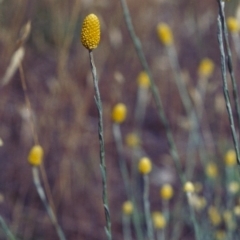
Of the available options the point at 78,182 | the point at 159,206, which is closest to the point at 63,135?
the point at 78,182

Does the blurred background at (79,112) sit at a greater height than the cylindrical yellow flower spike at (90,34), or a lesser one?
lesser

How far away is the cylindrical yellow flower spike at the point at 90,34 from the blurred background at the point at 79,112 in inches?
31.0

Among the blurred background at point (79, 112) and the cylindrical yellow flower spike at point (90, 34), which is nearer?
the cylindrical yellow flower spike at point (90, 34)

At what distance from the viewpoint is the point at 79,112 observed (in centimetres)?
202

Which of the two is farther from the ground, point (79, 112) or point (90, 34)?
point (90, 34)

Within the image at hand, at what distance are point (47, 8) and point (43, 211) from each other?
4.13 ft

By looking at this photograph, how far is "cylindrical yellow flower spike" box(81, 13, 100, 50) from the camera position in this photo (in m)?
0.81

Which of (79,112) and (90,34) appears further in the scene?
(79,112)

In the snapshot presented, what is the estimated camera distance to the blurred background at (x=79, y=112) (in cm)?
209

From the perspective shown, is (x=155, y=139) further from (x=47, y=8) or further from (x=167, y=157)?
(x=47, y=8)

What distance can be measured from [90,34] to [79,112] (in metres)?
1.21

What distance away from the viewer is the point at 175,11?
3787mm

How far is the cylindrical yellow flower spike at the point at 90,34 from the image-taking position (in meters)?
0.81

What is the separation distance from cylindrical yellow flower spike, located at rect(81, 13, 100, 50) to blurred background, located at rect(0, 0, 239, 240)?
0.79 m
